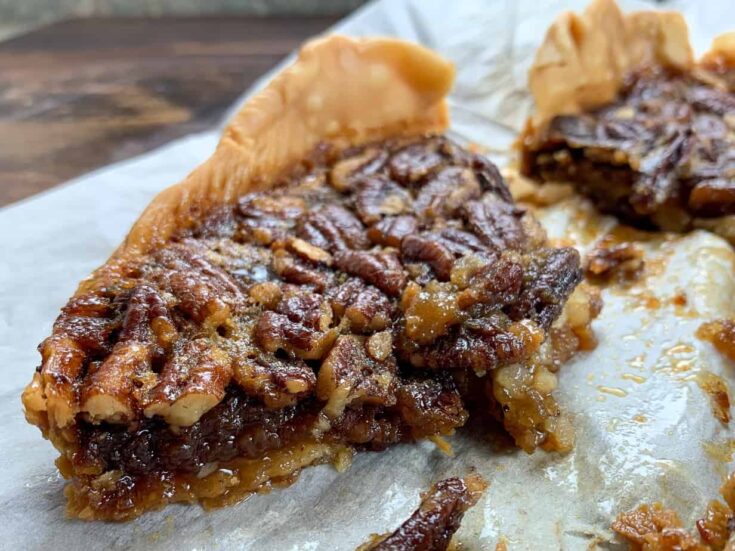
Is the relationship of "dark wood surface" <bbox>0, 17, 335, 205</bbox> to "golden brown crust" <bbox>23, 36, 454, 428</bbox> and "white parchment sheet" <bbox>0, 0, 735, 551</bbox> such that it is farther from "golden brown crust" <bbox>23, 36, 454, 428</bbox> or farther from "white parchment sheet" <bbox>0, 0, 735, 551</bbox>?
"golden brown crust" <bbox>23, 36, 454, 428</bbox>

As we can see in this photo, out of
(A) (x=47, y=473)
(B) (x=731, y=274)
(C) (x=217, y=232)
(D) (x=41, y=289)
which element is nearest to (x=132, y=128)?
(D) (x=41, y=289)

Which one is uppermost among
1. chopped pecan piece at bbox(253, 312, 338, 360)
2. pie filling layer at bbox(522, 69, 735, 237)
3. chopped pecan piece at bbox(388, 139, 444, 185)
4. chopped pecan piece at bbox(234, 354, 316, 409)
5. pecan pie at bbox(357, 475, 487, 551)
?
chopped pecan piece at bbox(388, 139, 444, 185)

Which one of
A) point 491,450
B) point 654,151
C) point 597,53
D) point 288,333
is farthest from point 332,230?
point 597,53

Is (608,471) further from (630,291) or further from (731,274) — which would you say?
(731,274)

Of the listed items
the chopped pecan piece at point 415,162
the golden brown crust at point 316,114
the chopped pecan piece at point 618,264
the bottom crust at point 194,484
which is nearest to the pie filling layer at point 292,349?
the bottom crust at point 194,484

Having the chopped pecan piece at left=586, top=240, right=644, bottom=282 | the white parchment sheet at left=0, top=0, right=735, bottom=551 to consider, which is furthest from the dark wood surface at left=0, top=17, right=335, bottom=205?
the chopped pecan piece at left=586, top=240, right=644, bottom=282

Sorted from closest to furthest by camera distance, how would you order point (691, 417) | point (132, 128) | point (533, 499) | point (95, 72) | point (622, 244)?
1. point (533, 499)
2. point (691, 417)
3. point (622, 244)
4. point (132, 128)
5. point (95, 72)
